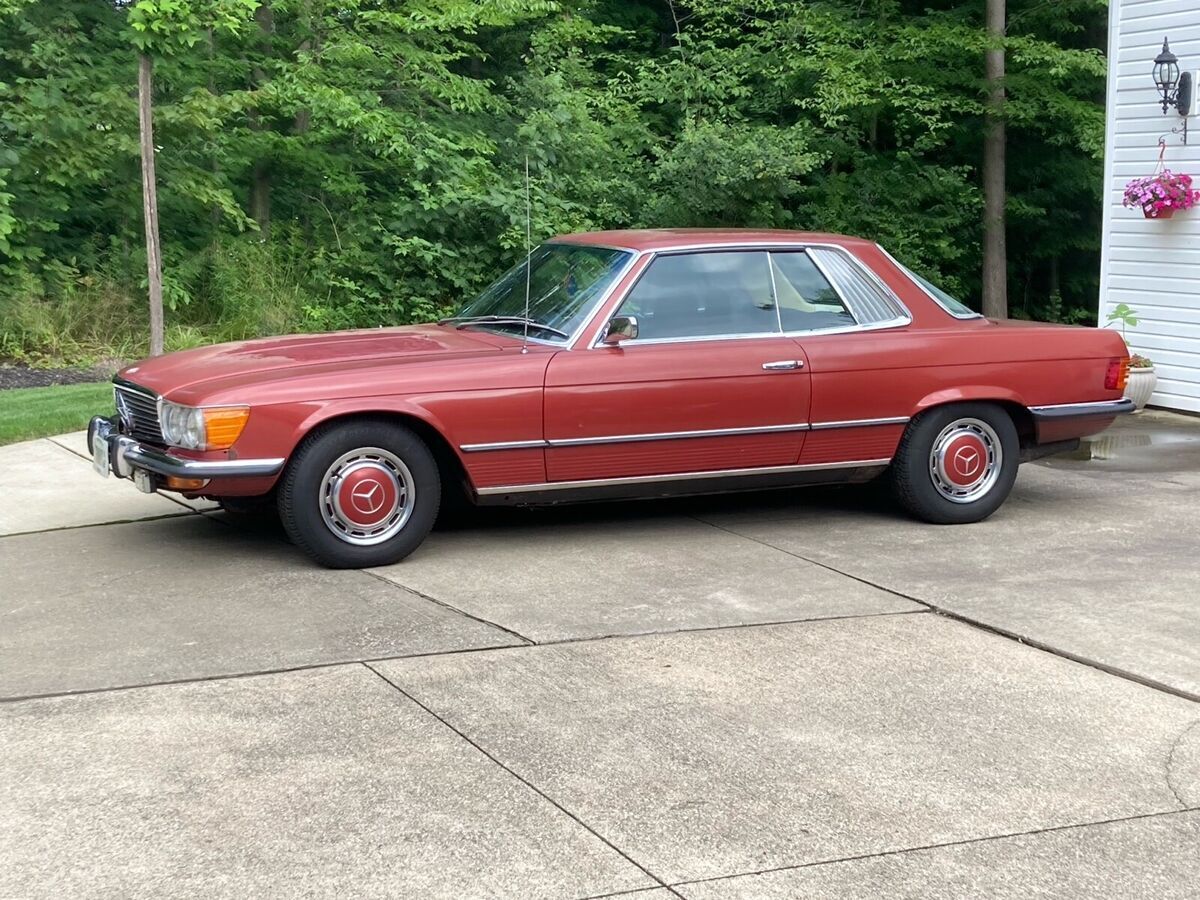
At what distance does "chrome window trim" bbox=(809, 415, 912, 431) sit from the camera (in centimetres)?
708

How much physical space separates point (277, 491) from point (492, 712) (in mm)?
2146

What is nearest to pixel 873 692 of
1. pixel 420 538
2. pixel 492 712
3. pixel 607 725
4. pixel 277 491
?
pixel 607 725

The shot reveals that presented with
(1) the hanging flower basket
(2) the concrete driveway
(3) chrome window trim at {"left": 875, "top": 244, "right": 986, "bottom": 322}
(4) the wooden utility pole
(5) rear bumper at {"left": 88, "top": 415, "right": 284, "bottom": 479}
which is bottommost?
(2) the concrete driveway

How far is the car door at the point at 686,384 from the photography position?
666cm

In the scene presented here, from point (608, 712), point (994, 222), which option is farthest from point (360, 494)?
point (994, 222)

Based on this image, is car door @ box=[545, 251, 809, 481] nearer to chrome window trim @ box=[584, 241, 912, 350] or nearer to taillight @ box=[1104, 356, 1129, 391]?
chrome window trim @ box=[584, 241, 912, 350]

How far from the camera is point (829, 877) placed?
3.50 metres

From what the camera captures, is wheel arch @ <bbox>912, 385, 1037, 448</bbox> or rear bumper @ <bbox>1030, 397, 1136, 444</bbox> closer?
wheel arch @ <bbox>912, 385, 1037, 448</bbox>

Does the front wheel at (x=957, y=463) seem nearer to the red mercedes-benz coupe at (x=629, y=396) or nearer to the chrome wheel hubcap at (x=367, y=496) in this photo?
the red mercedes-benz coupe at (x=629, y=396)

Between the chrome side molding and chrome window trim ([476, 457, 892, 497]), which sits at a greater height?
the chrome side molding

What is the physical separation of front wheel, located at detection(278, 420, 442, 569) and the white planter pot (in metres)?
7.28

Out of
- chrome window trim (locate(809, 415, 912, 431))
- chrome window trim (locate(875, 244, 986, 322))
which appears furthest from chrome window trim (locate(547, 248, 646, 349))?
chrome window trim (locate(875, 244, 986, 322))

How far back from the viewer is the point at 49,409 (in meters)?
10.6

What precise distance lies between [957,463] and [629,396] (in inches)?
75.2
